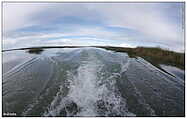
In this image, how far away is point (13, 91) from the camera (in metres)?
6.13

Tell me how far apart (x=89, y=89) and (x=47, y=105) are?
2.10 m

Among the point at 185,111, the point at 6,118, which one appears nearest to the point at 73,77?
the point at 6,118

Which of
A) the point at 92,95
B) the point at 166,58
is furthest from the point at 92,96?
the point at 166,58

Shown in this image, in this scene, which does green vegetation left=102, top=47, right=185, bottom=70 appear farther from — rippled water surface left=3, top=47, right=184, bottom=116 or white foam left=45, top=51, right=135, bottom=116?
white foam left=45, top=51, right=135, bottom=116

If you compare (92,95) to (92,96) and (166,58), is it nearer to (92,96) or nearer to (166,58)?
(92,96)

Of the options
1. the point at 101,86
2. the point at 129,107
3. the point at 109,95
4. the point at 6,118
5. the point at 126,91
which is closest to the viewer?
the point at 6,118

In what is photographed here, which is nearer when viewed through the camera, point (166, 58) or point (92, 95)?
point (92, 95)

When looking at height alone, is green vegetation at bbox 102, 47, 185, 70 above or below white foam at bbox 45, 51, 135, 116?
above

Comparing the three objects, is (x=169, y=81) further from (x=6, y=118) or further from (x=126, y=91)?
(x=6, y=118)

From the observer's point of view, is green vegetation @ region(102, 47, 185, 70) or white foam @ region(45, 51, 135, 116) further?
green vegetation @ region(102, 47, 185, 70)

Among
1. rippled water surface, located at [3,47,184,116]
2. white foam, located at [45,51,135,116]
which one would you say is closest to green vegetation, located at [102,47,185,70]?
rippled water surface, located at [3,47,184,116]

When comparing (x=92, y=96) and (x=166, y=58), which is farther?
(x=166, y=58)

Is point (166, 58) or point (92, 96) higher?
point (166, 58)

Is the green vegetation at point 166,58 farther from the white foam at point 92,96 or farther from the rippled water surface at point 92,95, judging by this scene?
the white foam at point 92,96
